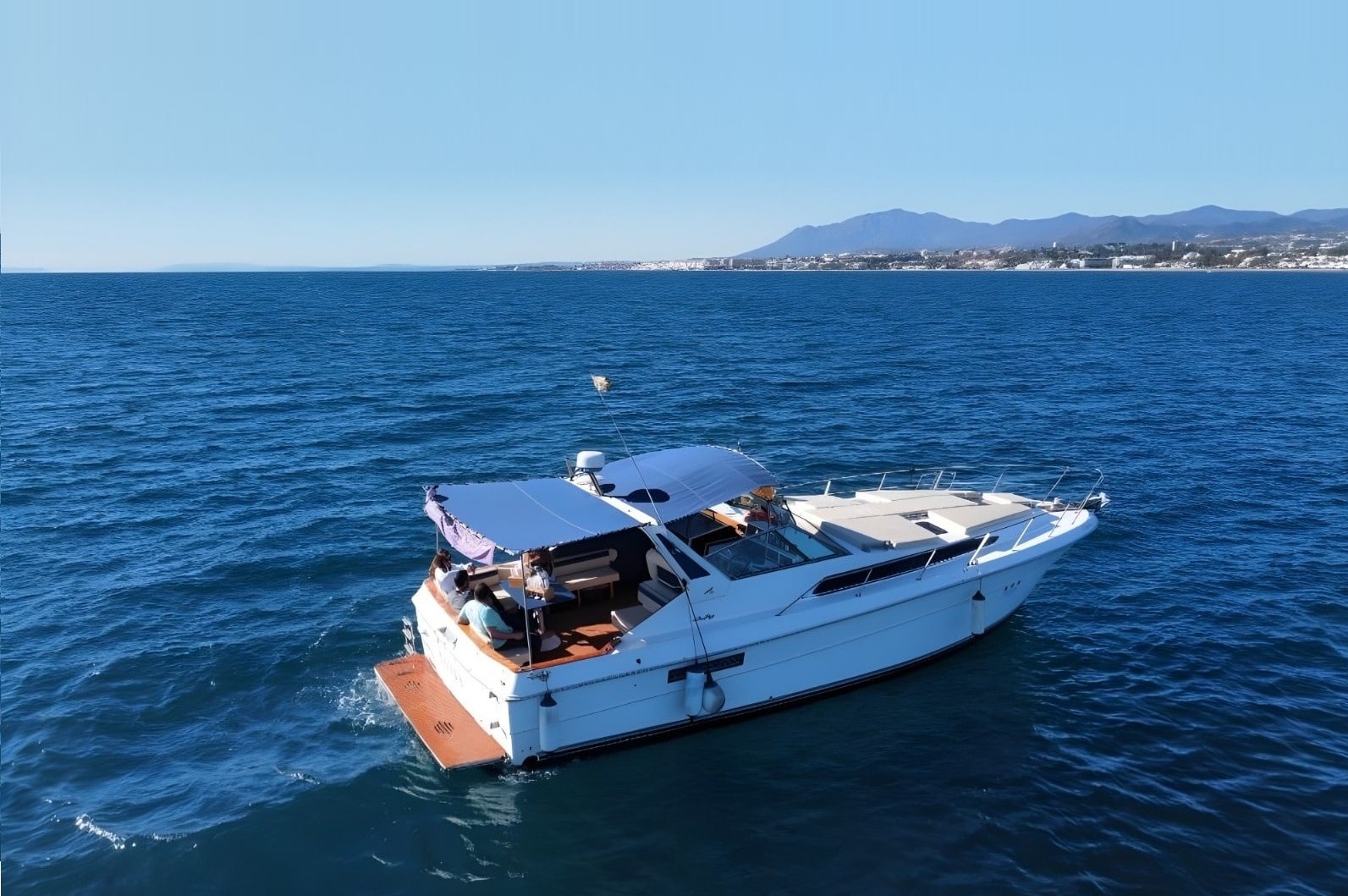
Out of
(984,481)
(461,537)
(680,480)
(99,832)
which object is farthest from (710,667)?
(984,481)

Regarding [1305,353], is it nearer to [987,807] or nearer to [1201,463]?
[1201,463]

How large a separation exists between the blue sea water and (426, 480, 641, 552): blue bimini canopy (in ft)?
10.9

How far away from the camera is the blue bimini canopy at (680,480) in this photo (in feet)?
40.9

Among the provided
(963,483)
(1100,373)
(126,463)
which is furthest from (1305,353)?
(126,463)

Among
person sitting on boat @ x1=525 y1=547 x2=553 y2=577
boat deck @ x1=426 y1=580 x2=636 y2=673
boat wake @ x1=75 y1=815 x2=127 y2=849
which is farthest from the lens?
person sitting on boat @ x1=525 y1=547 x2=553 y2=577

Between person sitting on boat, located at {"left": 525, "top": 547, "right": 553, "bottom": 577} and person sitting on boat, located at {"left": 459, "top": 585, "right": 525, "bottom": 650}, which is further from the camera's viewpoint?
person sitting on boat, located at {"left": 525, "top": 547, "right": 553, "bottom": 577}

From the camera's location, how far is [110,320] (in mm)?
71125

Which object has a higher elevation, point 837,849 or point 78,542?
point 78,542

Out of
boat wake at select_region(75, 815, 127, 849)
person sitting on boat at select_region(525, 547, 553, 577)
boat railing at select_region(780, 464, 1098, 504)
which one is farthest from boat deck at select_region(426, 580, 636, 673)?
boat railing at select_region(780, 464, 1098, 504)

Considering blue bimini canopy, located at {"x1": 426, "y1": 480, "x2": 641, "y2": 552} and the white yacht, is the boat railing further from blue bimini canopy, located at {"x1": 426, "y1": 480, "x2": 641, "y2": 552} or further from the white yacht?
blue bimini canopy, located at {"x1": 426, "y1": 480, "x2": 641, "y2": 552}

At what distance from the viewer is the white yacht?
36.9 feet

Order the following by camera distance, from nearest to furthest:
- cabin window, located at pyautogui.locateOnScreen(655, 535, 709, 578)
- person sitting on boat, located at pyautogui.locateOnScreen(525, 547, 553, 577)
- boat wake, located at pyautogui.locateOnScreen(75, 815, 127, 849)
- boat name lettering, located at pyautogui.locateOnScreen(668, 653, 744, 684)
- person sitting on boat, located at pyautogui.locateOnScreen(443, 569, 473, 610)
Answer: boat wake, located at pyautogui.locateOnScreen(75, 815, 127, 849) < boat name lettering, located at pyautogui.locateOnScreen(668, 653, 744, 684) < cabin window, located at pyautogui.locateOnScreen(655, 535, 709, 578) < person sitting on boat, located at pyautogui.locateOnScreen(443, 569, 473, 610) < person sitting on boat, located at pyautogui.locateOnScreen(525, 547, 553, 577)

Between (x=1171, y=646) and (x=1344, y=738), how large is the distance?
9.71 feet

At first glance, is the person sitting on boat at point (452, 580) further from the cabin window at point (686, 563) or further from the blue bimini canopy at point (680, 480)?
the cabin window at point (686, 563)
